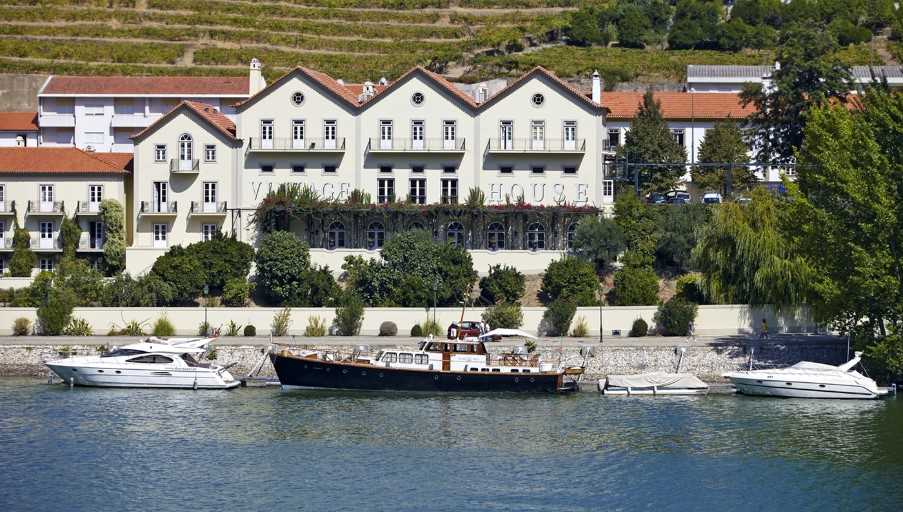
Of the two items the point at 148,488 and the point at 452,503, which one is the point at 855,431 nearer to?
the point at 452,503

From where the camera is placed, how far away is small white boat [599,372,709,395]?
5694 centimetres

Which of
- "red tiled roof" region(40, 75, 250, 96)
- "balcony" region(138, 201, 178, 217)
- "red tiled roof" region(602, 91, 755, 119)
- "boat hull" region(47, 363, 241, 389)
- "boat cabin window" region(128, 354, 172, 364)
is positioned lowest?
"boat hull" region(47, 363, 241, 389)

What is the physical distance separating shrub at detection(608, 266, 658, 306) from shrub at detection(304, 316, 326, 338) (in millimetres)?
14204

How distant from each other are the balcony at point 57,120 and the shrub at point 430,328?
124 ft

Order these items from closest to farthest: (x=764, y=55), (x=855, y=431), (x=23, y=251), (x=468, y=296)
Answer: (x=855, y=431)
(x=468, y=296)
(x=23, y=251)
(x=764, y=55)

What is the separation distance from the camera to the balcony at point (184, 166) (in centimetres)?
7525

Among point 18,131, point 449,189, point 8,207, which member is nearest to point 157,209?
point 8,207

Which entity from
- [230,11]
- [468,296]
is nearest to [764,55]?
[230,11]

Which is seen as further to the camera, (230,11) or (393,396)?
(230,11)

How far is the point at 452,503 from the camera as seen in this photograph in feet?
128

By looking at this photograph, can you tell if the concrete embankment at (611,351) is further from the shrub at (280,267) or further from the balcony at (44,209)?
the balcony at (44,209)

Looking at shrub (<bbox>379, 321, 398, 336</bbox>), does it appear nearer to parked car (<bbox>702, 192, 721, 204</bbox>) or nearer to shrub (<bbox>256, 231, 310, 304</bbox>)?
shrub (<bbox>256, 231, 310, 304</bbox>)

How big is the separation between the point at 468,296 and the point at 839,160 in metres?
20.3

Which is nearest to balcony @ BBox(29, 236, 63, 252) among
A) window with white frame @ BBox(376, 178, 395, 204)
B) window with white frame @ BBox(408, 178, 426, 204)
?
window with white frame @ BBox(376, 178, 395, 204)
